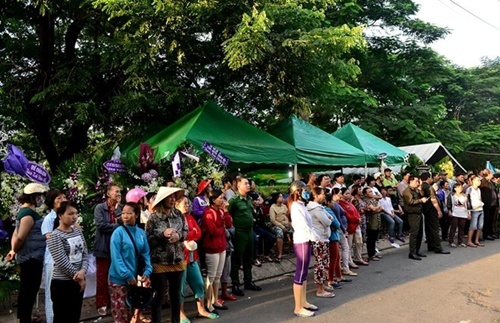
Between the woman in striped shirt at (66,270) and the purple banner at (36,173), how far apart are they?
2736 mm

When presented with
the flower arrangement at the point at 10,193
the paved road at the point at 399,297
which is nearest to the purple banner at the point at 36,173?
the flower arrangement at the point at 10,193

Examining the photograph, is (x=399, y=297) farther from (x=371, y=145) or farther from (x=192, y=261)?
(x=371, y=145)

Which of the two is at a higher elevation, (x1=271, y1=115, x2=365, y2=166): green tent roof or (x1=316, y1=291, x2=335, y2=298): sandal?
(x1=271, y1=115, x2=365, y2=166): green tent roof

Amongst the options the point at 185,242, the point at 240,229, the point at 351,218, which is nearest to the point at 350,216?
the point at 351,218

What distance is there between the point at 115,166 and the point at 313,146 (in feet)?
16.9

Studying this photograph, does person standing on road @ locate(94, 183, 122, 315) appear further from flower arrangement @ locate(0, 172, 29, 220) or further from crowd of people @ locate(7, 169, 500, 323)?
flower arrangement @ locate(0, 172, 29, 220)

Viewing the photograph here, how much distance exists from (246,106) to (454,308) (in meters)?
8.21

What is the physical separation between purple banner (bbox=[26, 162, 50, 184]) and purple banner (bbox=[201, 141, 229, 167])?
115 inches

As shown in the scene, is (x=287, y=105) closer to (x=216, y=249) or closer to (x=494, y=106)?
(x=216, y=249)

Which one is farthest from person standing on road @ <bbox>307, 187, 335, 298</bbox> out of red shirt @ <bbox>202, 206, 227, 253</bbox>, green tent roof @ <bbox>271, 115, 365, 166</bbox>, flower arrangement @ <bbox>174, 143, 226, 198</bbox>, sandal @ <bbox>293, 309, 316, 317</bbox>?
green tent roof @ <bbox>271, 115, 365, 166</bbox>

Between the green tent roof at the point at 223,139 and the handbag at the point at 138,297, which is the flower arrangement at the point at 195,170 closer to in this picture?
the green tent roof at the point at 223,139

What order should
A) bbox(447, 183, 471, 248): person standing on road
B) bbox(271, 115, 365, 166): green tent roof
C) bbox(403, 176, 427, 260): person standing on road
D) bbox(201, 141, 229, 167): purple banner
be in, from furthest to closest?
bbox(447, 183, 471, 248): person standing on road, bbox(271, 115, 365, 166): green tent roof, bbox(403, 176, 427, 260): person standing on road, bbox(201, 141, 229, 167): purple banner

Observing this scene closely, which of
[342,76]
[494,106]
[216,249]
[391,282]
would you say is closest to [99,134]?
[342,76]

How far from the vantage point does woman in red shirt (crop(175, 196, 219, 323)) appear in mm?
5207
